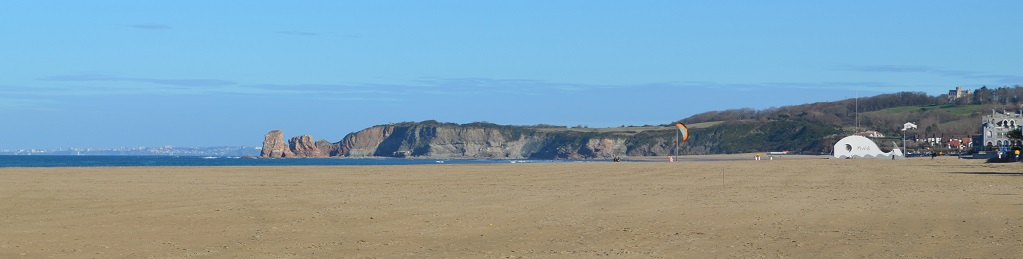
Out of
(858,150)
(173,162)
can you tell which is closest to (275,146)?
(173,162)

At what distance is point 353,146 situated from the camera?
172000 millimetres

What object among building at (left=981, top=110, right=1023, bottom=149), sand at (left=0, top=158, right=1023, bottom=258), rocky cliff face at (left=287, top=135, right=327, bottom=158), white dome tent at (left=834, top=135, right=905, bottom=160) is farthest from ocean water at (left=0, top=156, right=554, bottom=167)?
building at (left=981, top=110, right=1023, bottom=149)

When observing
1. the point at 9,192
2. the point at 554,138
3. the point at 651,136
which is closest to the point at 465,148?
the point at 554,138

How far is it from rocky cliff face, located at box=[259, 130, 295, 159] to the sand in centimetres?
14143

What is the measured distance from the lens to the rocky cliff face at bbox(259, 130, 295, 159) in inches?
6373

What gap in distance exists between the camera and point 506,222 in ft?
46.0

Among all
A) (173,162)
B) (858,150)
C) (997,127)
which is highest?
(997,127)

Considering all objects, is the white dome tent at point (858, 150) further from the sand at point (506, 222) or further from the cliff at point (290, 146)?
the cliff at point (290, 146)

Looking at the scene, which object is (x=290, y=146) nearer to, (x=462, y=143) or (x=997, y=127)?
(x=462, y=143)

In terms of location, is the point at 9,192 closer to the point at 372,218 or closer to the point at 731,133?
the point at 372,218

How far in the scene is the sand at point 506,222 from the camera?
10922 mm

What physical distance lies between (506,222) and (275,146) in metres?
153

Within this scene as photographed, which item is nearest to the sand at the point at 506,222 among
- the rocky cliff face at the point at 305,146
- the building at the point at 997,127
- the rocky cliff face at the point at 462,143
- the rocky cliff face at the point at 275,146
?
the building at the point at 997,127

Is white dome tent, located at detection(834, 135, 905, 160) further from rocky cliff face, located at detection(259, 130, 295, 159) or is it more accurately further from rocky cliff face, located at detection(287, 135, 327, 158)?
rocky cliff face, located at detection(287, 135, 327, 158)
